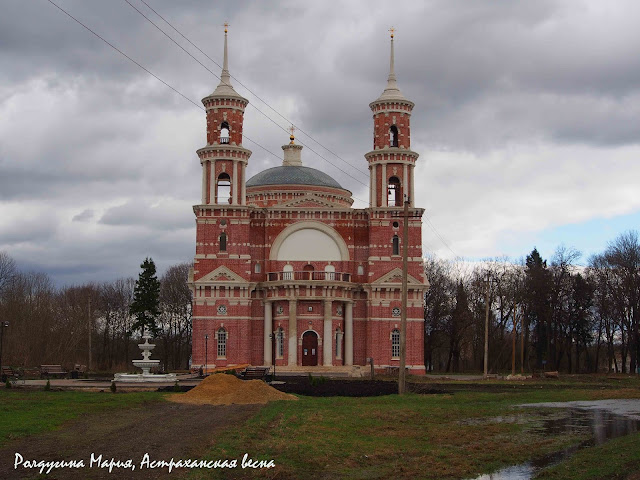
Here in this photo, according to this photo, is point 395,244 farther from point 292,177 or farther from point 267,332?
point 292,177

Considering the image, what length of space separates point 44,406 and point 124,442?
30.9 feet

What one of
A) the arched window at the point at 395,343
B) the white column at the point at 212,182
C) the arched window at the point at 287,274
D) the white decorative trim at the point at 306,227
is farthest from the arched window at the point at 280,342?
the white column at the point at 212,182

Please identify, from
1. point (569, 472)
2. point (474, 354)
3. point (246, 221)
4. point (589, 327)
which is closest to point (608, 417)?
point (569, 472)

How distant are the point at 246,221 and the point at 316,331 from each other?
35.0 ft

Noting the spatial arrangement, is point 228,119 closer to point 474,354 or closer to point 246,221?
point 246,221

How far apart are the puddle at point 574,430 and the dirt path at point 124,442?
6946 millimetres

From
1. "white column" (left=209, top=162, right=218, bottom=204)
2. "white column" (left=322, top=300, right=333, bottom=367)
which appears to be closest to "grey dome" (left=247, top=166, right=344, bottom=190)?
"white column" (left=209, top=162, right=218, bottom=204)

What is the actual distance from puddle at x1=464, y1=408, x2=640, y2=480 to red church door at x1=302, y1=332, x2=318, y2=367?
124 ft

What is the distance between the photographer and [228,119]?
70.3 meters

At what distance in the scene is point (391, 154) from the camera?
230 feet

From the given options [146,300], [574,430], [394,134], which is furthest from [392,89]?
[574,430]

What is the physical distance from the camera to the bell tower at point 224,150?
69312 mm

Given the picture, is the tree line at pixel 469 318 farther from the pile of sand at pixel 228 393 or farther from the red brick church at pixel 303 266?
the pile of sand at pixel 228 393

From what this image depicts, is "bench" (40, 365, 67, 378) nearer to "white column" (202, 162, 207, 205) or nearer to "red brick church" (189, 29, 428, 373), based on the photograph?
"red brick church" (189, 29, 428, 373)
